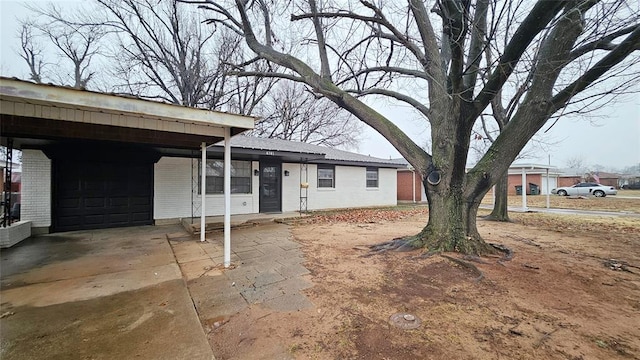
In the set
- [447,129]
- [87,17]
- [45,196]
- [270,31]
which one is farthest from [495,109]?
[87,17]

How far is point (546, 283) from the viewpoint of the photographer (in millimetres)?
3600

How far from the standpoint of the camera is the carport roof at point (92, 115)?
2770mm

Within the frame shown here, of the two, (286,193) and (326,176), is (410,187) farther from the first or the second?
(286,193)

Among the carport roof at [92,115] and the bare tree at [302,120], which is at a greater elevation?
the bare tree at [302,120]

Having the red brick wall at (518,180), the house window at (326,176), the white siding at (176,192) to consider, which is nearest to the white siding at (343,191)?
the house window at (326,176)

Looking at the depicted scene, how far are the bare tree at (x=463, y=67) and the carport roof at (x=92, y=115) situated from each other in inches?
98.8

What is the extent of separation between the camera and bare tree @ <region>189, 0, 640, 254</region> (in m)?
3.53

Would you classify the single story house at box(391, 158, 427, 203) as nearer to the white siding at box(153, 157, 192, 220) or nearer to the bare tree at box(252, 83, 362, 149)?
the bare tree at box(252, 83, 362, 149)

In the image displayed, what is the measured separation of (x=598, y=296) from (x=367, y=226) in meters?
5.39

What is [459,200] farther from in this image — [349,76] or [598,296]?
[349,76]

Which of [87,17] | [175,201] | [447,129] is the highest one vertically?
[87,17]

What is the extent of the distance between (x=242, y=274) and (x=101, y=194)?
650 cm

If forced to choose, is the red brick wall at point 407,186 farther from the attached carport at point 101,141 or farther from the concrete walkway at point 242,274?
the attached carport at point 101,141

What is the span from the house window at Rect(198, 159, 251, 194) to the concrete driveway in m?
3.98
